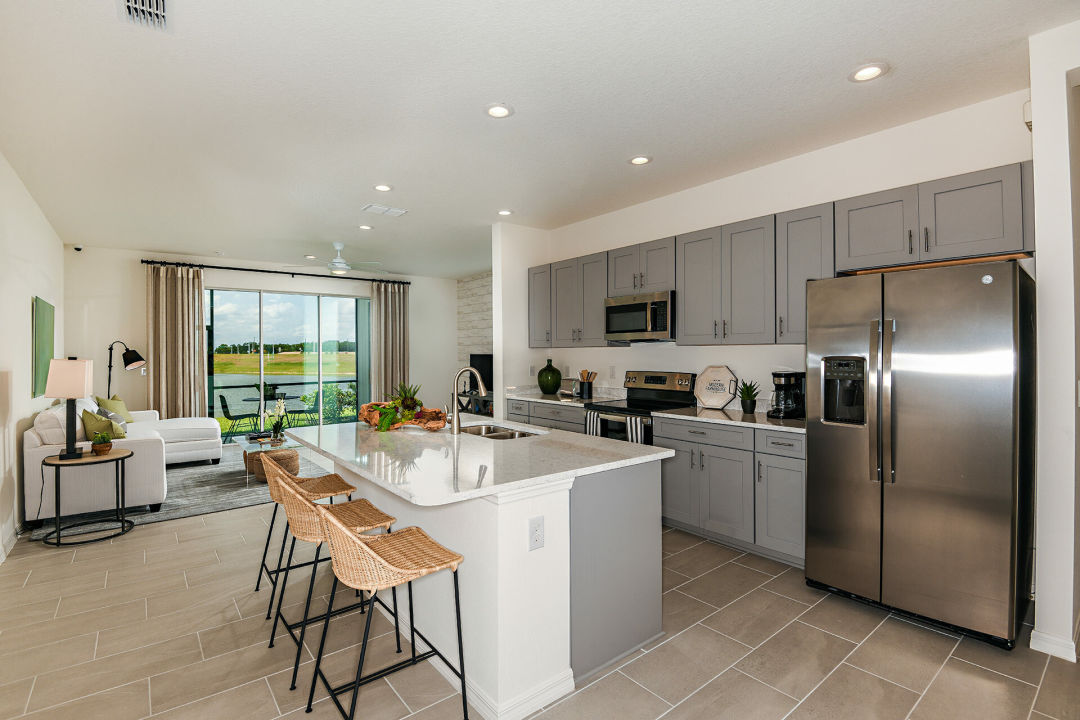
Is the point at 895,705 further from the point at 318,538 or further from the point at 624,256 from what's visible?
the point at 624,256

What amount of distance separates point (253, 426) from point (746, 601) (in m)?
7.26

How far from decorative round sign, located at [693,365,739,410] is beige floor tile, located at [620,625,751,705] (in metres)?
1.92

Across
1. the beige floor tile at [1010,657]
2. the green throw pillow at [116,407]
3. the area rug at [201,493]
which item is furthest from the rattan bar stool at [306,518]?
the green throw pillow at [116,407]

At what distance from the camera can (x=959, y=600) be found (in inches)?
92.7

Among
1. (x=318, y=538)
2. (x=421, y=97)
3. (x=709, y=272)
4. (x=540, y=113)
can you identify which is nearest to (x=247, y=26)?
(x=421, y=97)

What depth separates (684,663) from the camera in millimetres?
2230

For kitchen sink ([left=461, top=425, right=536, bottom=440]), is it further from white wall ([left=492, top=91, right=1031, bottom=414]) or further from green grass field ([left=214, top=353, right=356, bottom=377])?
green grass field ([left=214, top=353, right=356, bottom=377])

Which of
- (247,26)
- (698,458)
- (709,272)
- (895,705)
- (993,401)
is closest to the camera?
(895,705)

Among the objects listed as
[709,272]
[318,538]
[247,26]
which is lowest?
[318,538]

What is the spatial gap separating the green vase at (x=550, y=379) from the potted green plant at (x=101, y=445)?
3664mm

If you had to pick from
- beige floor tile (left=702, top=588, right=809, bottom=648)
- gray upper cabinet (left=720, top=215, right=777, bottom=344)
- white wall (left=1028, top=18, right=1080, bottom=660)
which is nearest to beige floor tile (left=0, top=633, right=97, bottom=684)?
beige floor tile (left=702, top=588, right=809, bottom=648)

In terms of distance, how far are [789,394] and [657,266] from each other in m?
1.47

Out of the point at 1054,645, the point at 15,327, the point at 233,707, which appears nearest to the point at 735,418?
Answer: the point at 1054,645

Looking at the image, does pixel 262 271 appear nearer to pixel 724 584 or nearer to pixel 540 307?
pixel 540 307
